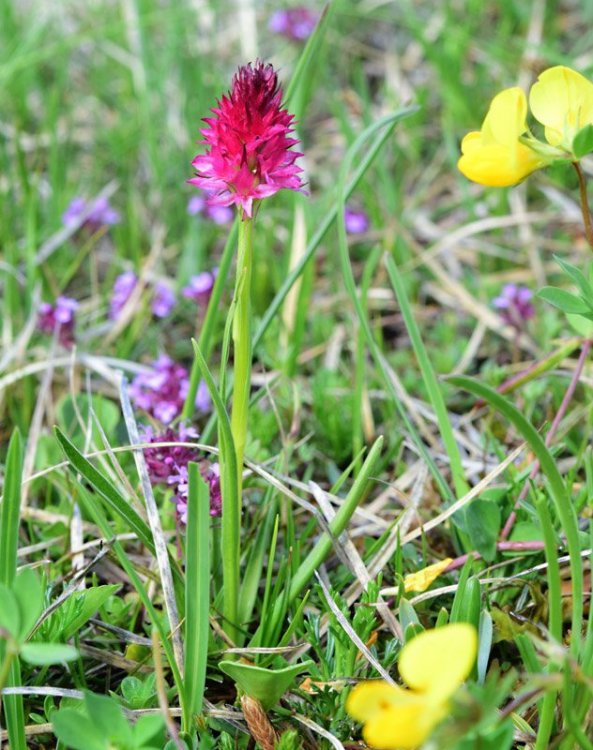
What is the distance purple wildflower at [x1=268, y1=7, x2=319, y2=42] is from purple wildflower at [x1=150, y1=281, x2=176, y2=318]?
1.67 meters

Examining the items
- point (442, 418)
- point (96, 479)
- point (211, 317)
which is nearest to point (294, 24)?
point (211, 317)

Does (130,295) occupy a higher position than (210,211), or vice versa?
(210,211)

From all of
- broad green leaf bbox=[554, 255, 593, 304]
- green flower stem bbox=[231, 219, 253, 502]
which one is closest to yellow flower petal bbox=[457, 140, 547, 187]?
broad green leaf bbox=[554, 255, 593, 304]

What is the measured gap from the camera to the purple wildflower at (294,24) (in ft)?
12.2

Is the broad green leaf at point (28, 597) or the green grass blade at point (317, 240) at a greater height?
the green grass blade at point (317, 240)

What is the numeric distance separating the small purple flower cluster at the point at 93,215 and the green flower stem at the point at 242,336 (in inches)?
64.2

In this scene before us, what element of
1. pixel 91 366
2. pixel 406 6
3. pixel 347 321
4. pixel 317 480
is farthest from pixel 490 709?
pixel 406 6

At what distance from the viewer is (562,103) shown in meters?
1.33

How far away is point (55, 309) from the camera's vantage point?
2.37m

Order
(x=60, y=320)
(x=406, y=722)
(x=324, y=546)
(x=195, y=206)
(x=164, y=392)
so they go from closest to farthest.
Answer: (x=406, y=722) → (x=324, y=546) → (x=164, y=392) → (x=60, y=320) → (x=195, y=206)

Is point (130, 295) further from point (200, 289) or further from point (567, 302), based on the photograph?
point (567, 302)

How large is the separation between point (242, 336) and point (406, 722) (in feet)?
2.11

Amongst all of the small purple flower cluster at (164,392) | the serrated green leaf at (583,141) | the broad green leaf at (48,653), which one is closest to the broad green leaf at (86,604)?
the broad green leaf at (48,653)

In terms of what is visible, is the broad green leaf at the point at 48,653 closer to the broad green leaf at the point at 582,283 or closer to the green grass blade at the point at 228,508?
the green grass blade at the point at 228,508
